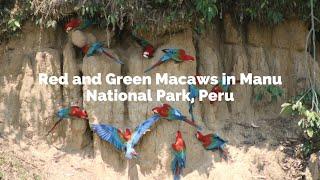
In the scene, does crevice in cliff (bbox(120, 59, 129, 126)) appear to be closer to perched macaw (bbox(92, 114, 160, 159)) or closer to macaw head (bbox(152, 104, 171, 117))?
perched macaw (bbox(92, 114, 160, 159))

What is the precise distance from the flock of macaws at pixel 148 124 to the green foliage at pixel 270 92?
2.68 ft

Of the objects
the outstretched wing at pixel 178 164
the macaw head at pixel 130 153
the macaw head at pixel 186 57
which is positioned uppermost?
the macaw head at pixel 186 57

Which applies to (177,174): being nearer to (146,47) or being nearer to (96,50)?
(146,47)

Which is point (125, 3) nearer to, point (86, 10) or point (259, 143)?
point (86, 10)

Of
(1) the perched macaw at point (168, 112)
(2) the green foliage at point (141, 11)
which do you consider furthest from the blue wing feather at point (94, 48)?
(1) the perched macaw at point (168, 112)

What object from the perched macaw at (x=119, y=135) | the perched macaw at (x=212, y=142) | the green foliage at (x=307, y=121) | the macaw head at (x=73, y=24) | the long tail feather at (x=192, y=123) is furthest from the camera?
the macaw head at (x=73, y=24)

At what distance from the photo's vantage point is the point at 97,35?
24.3 ft

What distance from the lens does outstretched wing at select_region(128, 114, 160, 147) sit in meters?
6.88

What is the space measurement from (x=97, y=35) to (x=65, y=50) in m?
0.44

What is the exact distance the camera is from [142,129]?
6.92 meters

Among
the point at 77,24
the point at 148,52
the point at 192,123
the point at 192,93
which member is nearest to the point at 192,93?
the point at 192,93

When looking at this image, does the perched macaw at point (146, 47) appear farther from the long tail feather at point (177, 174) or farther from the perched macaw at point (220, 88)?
the long tail feather at point (177, 174)

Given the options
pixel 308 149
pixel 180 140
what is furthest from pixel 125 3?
pixel 308 149

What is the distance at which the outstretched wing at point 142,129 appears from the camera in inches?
271
